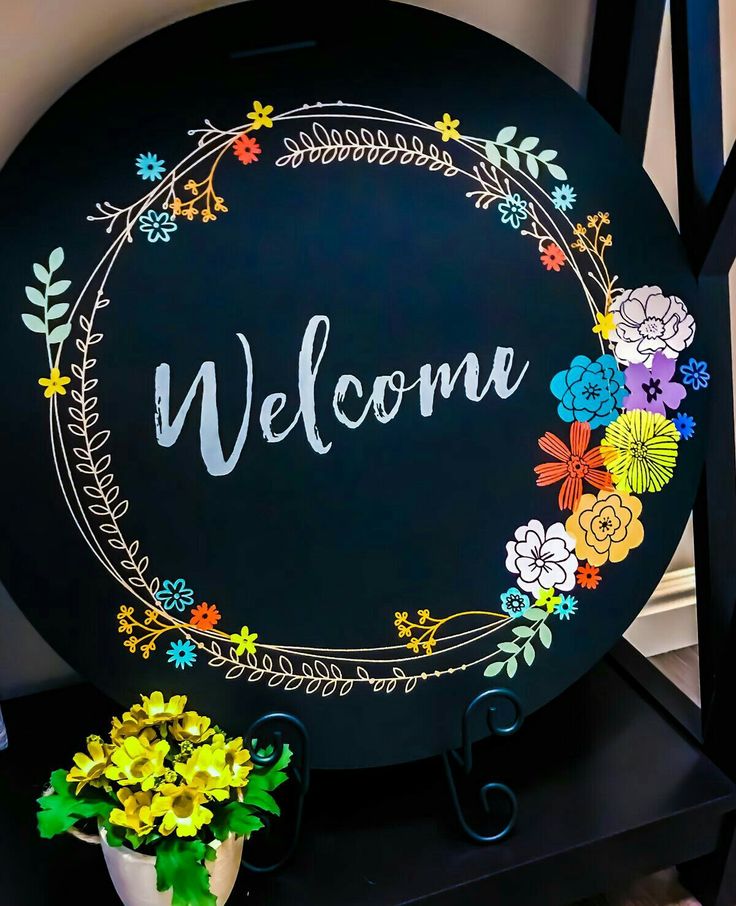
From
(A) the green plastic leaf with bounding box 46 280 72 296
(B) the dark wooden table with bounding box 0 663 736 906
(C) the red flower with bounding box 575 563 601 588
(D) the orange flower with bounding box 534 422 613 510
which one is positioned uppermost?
(A) the green plastic leaf with bounding box 46 280 72 296

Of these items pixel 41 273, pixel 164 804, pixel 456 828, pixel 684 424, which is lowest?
pixel 456 828

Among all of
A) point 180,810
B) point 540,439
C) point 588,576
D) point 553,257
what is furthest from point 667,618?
point 180,810

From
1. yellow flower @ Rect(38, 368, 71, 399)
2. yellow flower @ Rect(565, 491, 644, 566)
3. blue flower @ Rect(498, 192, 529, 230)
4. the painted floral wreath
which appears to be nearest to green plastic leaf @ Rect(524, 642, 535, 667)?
the painted floral wreath

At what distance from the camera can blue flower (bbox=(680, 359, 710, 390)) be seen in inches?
42.4

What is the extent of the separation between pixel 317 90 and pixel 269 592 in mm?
512

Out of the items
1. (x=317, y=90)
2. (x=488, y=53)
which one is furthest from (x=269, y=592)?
(x=488, y=53)

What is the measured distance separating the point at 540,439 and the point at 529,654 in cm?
Result: 25

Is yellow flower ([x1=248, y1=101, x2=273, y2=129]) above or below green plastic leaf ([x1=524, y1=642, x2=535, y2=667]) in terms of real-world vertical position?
above

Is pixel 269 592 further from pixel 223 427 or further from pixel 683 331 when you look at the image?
pixel 683 331

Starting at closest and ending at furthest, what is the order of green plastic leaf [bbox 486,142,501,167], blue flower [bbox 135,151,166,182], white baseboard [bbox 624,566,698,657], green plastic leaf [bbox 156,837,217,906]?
1. green plastic leaf [bbox 156,837,217,906]
2. blue flower [bbox 135,151,166,182]
3. green plastic leaf [bbox 486,142,501,167]
4. white baseboard [bbox 624,566,698,657]

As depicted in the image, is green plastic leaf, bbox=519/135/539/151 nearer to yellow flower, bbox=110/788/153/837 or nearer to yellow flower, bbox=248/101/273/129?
yellow flower, bbox=248/101/273/129

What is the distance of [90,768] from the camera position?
81 centimetres

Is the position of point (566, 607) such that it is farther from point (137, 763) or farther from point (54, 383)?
point (54, 383)

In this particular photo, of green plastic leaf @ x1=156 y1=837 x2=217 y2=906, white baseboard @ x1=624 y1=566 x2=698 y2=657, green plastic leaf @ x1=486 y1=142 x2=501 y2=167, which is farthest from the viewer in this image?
white baseboard @ x1=624 y1=566 x2=698 y2=657
